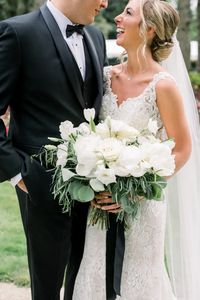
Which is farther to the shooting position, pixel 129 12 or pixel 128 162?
pixel 129 12

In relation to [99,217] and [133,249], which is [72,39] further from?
[133,249]

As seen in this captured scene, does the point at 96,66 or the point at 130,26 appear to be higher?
the point at 130,26

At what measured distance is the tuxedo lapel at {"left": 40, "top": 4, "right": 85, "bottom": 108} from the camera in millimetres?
3176

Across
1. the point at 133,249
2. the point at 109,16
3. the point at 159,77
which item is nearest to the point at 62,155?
the point at 159,77

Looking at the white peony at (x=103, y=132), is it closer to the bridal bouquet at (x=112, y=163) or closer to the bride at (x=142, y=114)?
the bridal bouquet at (x=112, y=163)

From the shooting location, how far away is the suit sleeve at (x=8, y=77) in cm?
306

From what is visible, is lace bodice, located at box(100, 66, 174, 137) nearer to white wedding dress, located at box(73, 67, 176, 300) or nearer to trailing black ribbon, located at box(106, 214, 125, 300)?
white wedding dress, located at box(73, 67, 176, 300)

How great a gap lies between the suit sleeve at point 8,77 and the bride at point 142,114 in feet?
2.09

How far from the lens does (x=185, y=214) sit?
13.3ft

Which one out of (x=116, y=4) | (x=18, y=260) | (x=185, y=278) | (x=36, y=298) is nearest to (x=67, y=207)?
(x=36, y=298)

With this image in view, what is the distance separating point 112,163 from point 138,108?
2.29 feet

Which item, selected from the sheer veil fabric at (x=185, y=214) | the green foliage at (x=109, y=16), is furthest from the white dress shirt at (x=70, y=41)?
the green foliage at (x=109, y=16)

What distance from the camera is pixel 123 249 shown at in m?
3.36

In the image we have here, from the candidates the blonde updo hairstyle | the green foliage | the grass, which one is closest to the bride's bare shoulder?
the blonde updo hairstyle
